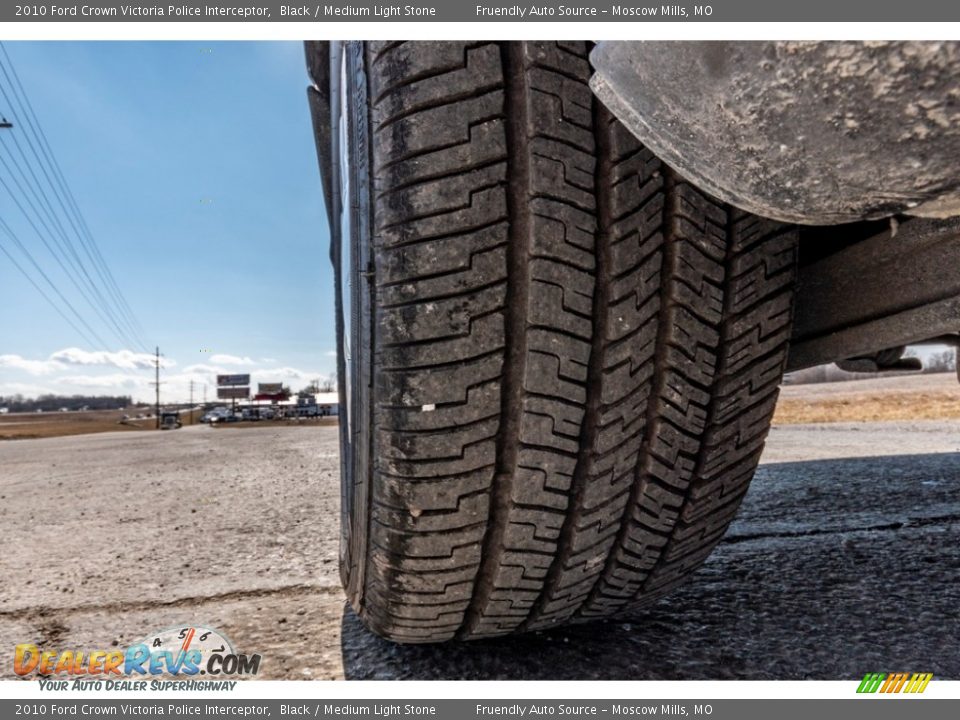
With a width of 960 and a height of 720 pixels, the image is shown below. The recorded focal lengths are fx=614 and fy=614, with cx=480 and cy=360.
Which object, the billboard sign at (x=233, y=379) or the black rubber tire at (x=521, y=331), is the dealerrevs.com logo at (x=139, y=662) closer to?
the black rubber tire at (x=521, y=331)

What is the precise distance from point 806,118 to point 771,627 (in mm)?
1029

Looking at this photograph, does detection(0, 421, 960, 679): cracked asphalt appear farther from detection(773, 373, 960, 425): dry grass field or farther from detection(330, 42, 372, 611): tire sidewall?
detection(773, 373, 960, 425): dry grass field

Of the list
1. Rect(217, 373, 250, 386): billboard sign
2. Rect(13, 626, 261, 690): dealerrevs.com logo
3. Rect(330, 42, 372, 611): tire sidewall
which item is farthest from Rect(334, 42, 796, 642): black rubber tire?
Rect(217, 373, 250, 386): billboard sign

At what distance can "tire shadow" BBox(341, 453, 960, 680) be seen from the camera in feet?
3.43

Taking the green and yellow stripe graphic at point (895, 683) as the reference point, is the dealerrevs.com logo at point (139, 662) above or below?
below

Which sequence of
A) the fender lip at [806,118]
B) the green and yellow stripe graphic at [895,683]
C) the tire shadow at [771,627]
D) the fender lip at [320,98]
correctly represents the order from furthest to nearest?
the fender lip at [320,98] < the tire shadow at [771,627] < the green and yellow stripe graphic at [895,683] < the fender lip at [806,118]

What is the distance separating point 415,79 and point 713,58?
0.40 meters

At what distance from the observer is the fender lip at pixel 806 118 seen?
474 millimetres

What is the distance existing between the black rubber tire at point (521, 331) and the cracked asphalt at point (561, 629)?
19 cm

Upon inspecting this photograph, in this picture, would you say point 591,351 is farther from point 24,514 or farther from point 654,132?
point 24,514

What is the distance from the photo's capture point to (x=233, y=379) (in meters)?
51.1

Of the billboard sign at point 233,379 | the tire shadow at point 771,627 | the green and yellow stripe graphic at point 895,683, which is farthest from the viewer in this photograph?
the billboard sign at point 233,379

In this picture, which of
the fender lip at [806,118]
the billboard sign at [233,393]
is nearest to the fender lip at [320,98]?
the fender lip at [806,118]

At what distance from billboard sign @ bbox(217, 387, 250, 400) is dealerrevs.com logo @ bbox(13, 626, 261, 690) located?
178 feet
